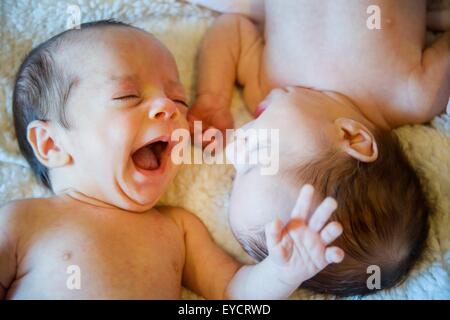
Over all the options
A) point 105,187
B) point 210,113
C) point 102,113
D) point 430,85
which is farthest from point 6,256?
point 430,85

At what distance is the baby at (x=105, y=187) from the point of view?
3.24 feet

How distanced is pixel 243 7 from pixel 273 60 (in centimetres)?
21

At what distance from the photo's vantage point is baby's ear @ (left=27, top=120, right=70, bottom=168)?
1081 millimetres

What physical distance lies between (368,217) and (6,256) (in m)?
0.72

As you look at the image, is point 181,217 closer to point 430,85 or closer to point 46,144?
point 46,144

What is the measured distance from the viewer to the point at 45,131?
1083mm

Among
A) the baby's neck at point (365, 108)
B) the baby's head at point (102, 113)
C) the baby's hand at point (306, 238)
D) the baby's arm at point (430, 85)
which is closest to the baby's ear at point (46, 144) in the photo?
the baby's head at point (102, 113)

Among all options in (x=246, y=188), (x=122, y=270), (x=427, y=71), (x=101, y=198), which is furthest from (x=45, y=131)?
(x=427, y=71)

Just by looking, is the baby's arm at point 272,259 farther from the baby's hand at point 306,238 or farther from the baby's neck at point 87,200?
the baby's neck at point 87,200

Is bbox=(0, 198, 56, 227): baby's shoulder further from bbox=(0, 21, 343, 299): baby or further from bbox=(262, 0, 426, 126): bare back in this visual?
bbox=(262, 0, 426, 126): bare back

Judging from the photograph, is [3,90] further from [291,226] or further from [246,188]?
[291,226]

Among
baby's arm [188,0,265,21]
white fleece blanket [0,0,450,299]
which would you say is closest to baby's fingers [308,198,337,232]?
white fleece blanket [0,0,450,299]

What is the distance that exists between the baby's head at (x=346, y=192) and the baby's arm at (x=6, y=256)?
0.46m

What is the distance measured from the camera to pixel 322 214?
0.85m
